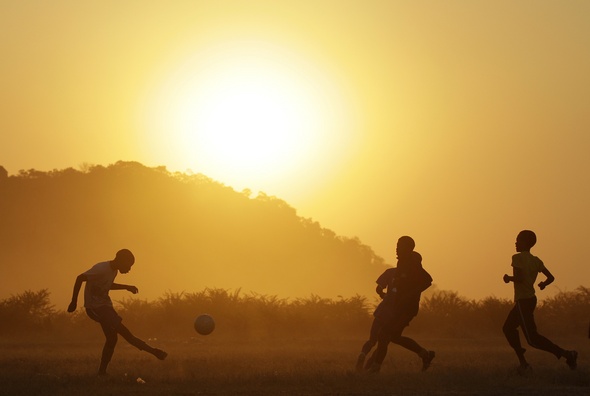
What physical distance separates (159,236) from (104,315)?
10530 centimetres

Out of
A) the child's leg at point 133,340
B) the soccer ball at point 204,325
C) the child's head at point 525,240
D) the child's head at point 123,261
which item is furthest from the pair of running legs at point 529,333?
the soccer ball at point 204,325

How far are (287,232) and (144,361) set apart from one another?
11715 cm

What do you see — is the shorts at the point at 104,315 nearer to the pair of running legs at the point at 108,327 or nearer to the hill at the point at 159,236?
the pair of running legs at the point at 108,327

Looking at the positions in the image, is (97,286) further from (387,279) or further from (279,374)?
(387,279)

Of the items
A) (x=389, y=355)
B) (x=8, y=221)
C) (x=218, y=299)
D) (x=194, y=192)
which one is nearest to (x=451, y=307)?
(x=218, y=299)

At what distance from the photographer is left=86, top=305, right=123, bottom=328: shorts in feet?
52.9

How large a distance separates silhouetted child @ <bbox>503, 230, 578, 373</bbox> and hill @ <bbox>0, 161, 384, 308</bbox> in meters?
90.3

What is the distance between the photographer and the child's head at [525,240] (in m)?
16.5

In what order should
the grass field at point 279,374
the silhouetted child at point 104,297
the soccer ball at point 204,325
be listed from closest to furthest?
the grass field at point 279,374 < the silhouetted child at point 104,297 < the soccer ball at point 204,325

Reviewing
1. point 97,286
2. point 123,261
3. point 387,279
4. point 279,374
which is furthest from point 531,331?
point 97,286

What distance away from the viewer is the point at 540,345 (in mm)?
16234

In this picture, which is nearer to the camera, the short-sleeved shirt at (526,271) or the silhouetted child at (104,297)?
the silhouetted child at (104,297)

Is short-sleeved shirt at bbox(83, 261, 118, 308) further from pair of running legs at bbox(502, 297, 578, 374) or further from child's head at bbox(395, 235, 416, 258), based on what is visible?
pair of running legs at bbox(502, 297, 578, 374)

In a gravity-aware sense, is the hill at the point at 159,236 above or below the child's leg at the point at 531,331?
above
